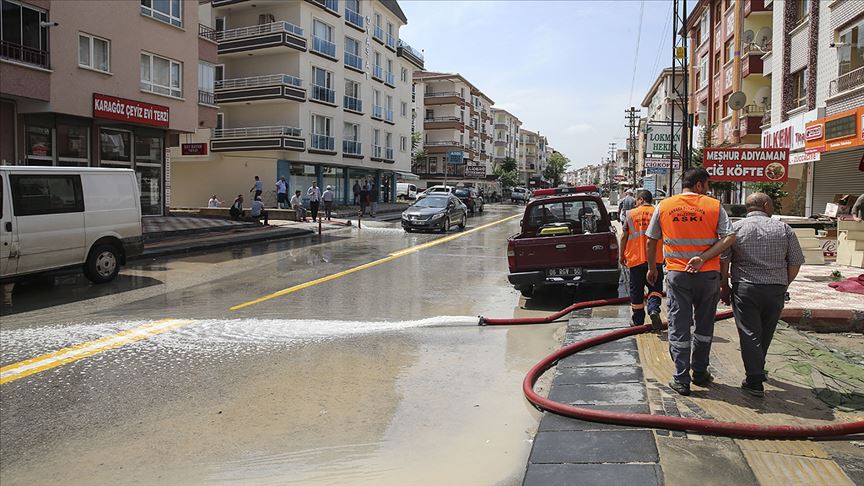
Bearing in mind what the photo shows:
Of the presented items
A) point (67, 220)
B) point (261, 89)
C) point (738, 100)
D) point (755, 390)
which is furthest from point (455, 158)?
point (755, 390)

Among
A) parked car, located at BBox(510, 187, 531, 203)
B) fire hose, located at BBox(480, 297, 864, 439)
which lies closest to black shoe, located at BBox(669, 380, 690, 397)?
fire hose, located at BBox(480, 297, 864, 439)

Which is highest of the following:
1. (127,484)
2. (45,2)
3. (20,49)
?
(45,2)

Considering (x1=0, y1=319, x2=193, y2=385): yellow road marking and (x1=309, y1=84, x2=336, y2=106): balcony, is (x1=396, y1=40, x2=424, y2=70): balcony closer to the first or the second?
(x1=309, y1=84, x2=336, y2=106): balcony

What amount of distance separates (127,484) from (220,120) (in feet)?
128

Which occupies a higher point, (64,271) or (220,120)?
(220,120)

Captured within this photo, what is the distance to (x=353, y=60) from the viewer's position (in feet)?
144

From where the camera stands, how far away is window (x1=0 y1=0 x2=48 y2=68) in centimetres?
1812

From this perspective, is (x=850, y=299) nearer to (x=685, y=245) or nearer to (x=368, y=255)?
(x=685, y=245)

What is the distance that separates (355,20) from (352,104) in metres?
5.93

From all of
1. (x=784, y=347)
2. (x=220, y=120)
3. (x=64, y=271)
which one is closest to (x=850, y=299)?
(x=784, y=347)

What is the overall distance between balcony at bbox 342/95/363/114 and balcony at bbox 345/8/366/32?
16.4 feet

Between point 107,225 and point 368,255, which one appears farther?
point 368,255

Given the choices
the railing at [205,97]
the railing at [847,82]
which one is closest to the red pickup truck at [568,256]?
the railing at [847,82]

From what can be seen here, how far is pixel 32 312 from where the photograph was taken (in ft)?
29.9
